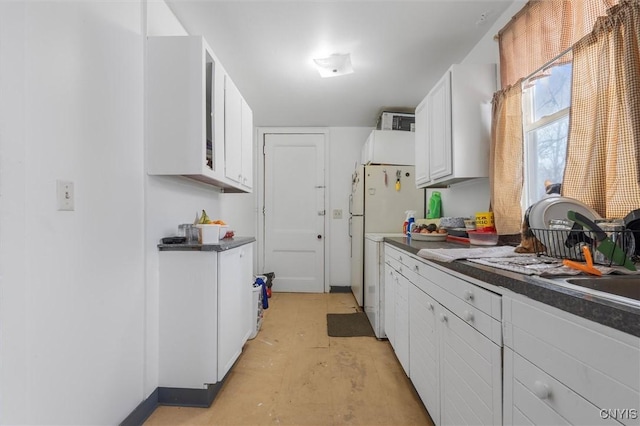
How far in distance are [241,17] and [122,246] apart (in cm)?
164

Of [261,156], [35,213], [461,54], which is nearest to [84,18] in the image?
[35,213]

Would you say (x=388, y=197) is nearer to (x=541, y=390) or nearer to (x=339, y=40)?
(x=339, y=40)

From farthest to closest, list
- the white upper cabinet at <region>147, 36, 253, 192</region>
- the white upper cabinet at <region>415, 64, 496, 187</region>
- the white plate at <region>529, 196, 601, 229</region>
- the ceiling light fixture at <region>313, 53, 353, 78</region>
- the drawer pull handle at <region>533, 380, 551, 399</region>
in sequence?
the ceiling light fixture at <region>313, 53, 353, 78</region>, the white upper cabinet at <region>415, 64, 496, 187</region>, the white upper cabinet at <region>147, 36, 253, 192</region>, the white plate at <region>529, 196, 601, 229</region>, the drawer pull handle at <region>533, 380, 551, 399</region>

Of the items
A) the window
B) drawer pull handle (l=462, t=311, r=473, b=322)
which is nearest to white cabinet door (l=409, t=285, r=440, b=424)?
drawer pull handle (l=462, t=311, r=473, b=322)

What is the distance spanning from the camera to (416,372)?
153 centimetres

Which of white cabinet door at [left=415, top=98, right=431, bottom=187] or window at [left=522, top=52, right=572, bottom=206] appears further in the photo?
white cabinet door at [left=415, top=98, right=431, bottom=187]

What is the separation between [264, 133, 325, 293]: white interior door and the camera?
403 cm

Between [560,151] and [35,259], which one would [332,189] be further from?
[35,259]

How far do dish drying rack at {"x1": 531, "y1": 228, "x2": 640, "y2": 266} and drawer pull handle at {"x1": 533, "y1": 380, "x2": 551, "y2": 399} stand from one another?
48 centimetres

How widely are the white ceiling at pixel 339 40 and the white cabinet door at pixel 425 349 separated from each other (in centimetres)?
Answer: 178

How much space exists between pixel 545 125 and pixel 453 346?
4.44 feet

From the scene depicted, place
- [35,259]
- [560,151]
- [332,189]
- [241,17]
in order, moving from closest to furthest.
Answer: [35,259]
[560,151]
[241,17]
[332,189]

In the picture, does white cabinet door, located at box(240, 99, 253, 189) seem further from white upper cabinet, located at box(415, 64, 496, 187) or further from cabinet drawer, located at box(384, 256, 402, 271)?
white upper cabinet, located at box(415, 64, 496, 187)

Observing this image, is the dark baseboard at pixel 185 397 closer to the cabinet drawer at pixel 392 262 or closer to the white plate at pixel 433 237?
the cabinet drawer at pixel 392 262
